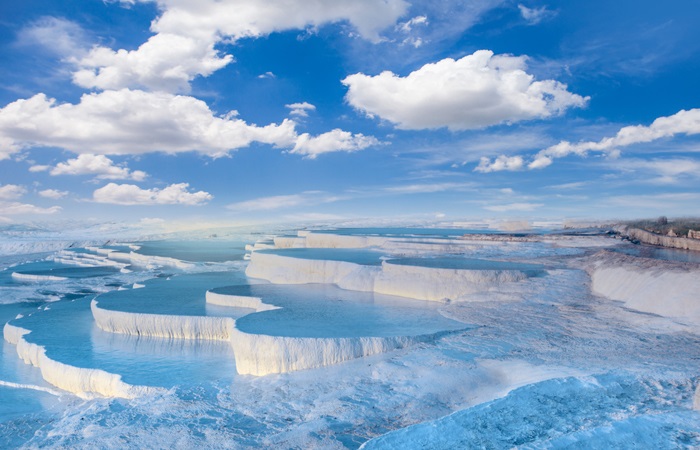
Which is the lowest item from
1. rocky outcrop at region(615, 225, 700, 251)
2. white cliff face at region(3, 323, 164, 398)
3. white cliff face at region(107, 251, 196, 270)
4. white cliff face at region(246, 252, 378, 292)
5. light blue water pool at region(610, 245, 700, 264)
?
white cliff face at region(3, 323, 164, 398)

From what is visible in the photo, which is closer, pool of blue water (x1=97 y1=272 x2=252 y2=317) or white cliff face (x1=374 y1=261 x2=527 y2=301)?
pool of blue water (x1=97 y1=272 x2=252 y2=317)

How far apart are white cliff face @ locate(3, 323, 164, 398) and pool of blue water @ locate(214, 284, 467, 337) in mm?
2299

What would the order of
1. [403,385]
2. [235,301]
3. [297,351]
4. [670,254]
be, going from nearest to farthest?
[403,385] → [297,351] → [235,301] → [670,254]

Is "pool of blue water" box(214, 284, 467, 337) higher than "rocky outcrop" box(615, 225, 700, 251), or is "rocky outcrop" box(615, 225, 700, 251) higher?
"rocky outcrop" box(615, 225, 700, 251)

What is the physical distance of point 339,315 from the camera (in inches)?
423

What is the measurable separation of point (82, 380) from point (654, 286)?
1361 centimetres

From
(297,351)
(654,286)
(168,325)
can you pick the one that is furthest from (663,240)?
(168,325)

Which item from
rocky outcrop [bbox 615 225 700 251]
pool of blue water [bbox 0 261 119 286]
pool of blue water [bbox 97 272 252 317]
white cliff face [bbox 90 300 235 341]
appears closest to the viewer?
white cliff face [bbox 90 300 235 341]

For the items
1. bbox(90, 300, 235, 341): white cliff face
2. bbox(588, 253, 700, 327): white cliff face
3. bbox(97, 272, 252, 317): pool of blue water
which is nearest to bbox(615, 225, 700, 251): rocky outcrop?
bbox(588, 253, 700, 327): white cliff face

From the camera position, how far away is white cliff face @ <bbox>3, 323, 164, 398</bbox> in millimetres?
7688

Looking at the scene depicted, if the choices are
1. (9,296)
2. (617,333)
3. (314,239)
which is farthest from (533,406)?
(314,239)

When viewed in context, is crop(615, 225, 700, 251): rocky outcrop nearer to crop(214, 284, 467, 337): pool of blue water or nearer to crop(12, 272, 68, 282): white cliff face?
crop(214, 284, 467, 337): pool of blue water

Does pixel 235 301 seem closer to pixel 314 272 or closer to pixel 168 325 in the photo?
pixel 168 325

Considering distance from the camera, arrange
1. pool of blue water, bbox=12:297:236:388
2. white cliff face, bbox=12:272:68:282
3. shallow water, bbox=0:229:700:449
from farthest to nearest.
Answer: white cliff face, bbox=12:272:68:282 → pool of blue water, bbox=12:297:236:388 → shallow water, bbox=0:229:700:449
